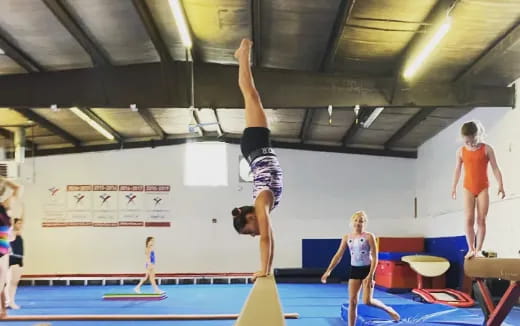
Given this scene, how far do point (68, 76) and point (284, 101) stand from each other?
4541mm

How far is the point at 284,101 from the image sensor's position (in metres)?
10.9

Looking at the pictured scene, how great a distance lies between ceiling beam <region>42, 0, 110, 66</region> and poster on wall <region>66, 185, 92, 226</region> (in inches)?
315

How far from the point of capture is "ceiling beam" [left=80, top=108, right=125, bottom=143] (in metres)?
14.3

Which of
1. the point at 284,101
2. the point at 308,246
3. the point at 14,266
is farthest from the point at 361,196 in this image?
the point at 14,266

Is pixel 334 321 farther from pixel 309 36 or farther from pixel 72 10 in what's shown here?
pixel 72 10

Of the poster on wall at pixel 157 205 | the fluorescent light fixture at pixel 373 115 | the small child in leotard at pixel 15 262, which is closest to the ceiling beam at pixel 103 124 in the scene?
the poster on wall at pixel 157 205

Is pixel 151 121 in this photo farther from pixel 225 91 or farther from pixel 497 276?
pixel 497 276

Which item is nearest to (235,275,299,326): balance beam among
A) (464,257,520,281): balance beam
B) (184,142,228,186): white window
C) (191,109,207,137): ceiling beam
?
(464,257,520,281): balance beam

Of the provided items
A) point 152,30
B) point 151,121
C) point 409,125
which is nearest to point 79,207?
point 151,121

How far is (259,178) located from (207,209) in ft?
45.9

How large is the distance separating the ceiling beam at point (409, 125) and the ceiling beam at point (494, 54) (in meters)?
2.40

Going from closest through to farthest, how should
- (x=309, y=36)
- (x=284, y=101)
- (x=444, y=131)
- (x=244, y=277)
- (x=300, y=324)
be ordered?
(x=300, y=324) < (x=309, y=36) < (x=284, y=101) < (x=444, y=131) < (x=244, y=277)

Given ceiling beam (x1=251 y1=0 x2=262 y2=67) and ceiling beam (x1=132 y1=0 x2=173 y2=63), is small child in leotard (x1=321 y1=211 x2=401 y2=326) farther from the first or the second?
ceiling beam (x1=132 y1=0 x2=173 y2=63)

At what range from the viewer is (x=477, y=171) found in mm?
5941
